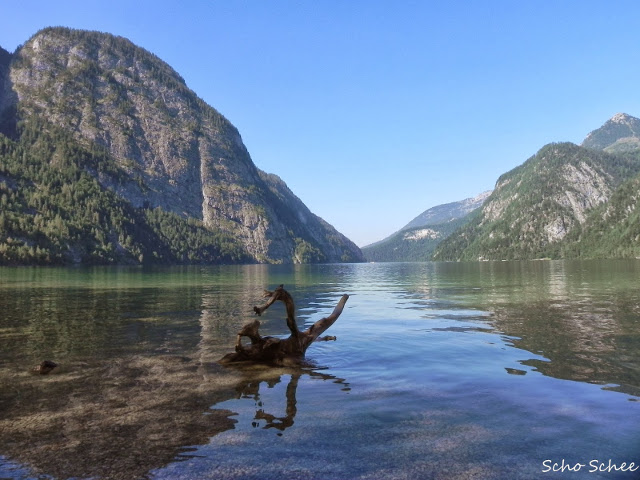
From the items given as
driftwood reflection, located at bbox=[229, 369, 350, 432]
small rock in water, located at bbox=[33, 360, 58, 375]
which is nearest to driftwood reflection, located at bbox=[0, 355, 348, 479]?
driftwood reflection, located at bbox=[229, 369, 350, 432]

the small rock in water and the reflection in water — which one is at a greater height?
the small rock in water

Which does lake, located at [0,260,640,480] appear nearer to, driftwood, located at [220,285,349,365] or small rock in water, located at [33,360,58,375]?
small rock in water, located at [33,360,58,375]

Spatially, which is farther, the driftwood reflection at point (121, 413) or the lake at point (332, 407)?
the driftwood reflection at point (121, 413)

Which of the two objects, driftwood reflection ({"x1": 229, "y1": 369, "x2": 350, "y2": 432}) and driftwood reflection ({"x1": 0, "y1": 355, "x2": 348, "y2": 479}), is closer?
driftwood reflection ({"x1": 0, "y1": 355, "x2": 348, "y2": 479})

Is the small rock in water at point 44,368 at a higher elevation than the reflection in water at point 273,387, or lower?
higher

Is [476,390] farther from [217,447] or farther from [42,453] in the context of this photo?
[42,453]

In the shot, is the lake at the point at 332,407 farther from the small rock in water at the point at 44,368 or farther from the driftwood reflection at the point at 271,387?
the small rock in water at the point at 44,368

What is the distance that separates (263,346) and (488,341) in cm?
1227

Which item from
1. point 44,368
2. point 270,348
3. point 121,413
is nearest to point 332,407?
point 121,413

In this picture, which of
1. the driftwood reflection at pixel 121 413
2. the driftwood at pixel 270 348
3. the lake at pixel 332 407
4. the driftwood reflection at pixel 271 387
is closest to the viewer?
the lake at pixel 332 407

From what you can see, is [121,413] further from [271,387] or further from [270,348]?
[270,348]

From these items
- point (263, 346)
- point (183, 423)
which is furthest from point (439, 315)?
point (183, 423)

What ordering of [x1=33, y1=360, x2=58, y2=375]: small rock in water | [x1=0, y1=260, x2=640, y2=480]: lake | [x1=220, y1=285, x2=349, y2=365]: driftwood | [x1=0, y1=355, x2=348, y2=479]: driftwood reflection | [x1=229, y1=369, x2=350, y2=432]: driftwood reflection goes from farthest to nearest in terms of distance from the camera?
[x1=220, y1=285, x2=349, y2=365]: driftwood
[x1=33, y1=360, x2=58, y2=375]: small rock in water
[x1=229, y1=369, x2=350, y2=432]: driftwood reflection
[x1=0, y1=355, x2=348, y2=479]: driftwood reflection
[x1=0, y1=260, x2=640, y2=480]: lake

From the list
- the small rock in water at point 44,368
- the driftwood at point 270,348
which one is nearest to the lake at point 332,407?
the small rock in water at point 44,368
